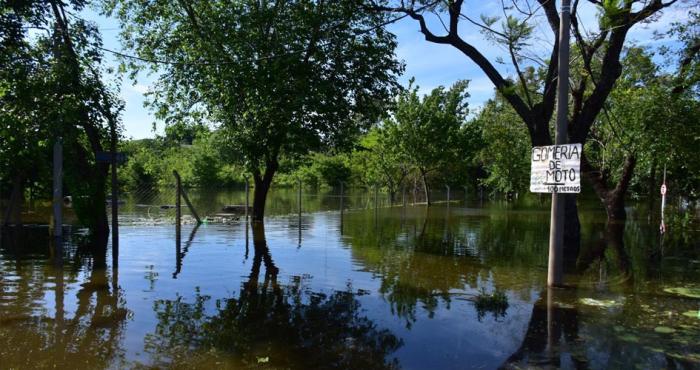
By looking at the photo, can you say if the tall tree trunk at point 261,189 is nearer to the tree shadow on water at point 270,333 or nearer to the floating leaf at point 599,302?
the tree shadow on water at point 270,333

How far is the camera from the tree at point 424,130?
110 feet

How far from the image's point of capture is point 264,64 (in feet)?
52.8

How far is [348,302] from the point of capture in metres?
7.66

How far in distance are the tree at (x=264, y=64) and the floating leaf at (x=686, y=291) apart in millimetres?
10516

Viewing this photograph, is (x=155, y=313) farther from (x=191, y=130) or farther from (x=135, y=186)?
(x=135, y=186)

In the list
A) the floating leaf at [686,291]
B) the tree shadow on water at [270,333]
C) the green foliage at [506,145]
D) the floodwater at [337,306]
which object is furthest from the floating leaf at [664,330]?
the green foliage at [506,145]

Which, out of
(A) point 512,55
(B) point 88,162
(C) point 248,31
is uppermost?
(C) point 248,31

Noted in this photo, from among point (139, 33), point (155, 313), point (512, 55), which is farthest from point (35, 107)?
point (512, 55)

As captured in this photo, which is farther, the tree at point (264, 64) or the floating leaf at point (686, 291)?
the tree at point (264, 64)

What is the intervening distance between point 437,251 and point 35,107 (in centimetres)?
892

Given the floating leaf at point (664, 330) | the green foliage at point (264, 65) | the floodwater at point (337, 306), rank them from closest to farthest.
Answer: the floodwater at point (337, 306)
the floating leaf at point (664, 330)
the green foliage at point (264, 65)

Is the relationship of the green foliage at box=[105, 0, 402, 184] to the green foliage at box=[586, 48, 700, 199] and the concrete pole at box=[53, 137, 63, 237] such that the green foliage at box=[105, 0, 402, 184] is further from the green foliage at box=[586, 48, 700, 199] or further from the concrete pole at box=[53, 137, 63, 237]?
the green foliage at box=[586, 48, 700, 199]

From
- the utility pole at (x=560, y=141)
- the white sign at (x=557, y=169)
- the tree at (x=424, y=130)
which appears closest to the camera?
the white sign at (x=557, y=169)

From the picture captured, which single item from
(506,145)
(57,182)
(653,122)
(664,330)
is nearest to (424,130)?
(506,145)
